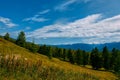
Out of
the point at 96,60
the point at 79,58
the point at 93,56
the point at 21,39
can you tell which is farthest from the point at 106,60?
the point at 21,39

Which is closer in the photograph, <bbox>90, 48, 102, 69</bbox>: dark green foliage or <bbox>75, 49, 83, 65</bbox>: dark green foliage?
<bbox>90, 48, 102, 69</bbox>: dark green foliage

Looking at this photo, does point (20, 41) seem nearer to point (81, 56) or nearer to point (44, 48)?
point (44, 48)

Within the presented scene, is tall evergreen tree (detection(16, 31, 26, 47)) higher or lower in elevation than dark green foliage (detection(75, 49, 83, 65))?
higher

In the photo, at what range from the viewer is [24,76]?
21391 mm

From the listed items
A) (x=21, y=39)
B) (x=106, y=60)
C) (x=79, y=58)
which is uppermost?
(x=21, y=39)

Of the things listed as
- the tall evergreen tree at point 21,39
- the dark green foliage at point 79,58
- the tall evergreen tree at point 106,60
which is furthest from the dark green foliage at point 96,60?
the tall evergreen tree at point 21,39

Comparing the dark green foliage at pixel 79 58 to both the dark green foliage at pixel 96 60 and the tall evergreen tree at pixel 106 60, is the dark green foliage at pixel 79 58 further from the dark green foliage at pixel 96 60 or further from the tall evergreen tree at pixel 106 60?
the tall evergreen tree at pixel 106 60

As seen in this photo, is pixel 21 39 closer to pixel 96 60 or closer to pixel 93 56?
pixel 93 56

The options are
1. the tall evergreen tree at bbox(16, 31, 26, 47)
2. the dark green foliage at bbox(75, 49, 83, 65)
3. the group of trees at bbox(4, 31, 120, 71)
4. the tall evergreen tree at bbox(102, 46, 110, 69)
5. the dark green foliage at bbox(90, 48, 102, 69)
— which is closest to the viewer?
the group of trees at bbox(4, 31, 120, 71)

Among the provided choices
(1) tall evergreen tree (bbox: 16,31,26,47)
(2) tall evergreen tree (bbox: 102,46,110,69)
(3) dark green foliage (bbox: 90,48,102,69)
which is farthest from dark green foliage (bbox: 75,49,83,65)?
(1) tall evergreen tree (bbox: 16,31,26,47)

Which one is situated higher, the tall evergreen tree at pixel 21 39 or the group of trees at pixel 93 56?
the tall evergreen tree at pixel 21 39

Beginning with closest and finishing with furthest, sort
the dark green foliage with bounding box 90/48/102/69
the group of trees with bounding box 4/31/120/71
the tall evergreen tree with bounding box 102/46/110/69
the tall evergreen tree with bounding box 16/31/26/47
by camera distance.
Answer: the group of trees with bounding box 4/31/120/71 → the tall evergreen tree with bounding box 102/46/110/69 → the dark green foliage with bounding box 90/48/102/69 → the tall evergreen tree with bounding box 16/31/26/47

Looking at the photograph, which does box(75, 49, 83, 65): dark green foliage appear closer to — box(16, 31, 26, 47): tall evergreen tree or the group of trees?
the group of trees

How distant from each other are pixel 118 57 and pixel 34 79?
146 m
